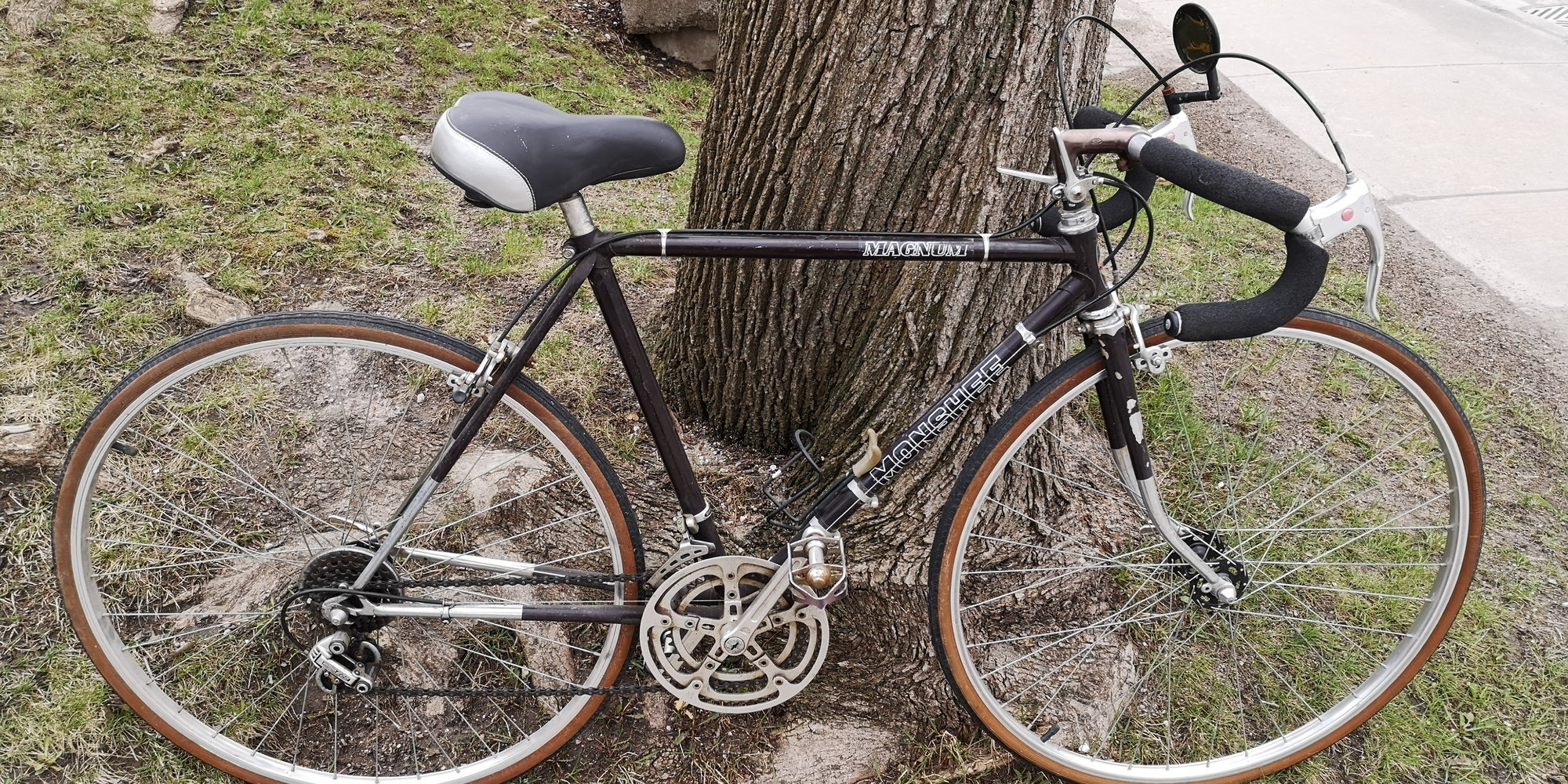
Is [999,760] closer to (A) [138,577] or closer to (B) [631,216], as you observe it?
(A) [138,577]

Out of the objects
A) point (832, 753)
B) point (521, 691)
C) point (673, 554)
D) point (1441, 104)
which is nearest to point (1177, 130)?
point (673, 554)

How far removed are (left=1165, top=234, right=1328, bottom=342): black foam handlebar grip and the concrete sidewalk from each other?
3141 mm

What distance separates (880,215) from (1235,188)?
0.85 meters

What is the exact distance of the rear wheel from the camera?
1946 mm

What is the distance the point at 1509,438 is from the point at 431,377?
3659 mm

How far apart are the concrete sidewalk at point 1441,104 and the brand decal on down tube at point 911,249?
353 cm

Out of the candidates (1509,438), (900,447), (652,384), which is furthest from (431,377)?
(1509,438)

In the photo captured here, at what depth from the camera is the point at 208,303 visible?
314cm

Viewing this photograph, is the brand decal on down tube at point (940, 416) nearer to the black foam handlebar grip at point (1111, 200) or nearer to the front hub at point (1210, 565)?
the black foam handlebar grip at point (1111, 200)

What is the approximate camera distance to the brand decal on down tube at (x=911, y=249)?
1.85 metres

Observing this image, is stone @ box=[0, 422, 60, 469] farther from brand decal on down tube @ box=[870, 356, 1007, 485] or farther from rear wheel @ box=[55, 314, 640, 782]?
brand decal on down tube @ box=[870, 356, 1007, 485]

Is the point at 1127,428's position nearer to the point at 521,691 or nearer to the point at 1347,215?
the point at 1347,215

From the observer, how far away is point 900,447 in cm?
200

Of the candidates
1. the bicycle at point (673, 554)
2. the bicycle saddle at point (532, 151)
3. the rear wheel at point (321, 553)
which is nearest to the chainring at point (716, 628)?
the bicycle at point (673, 554)
